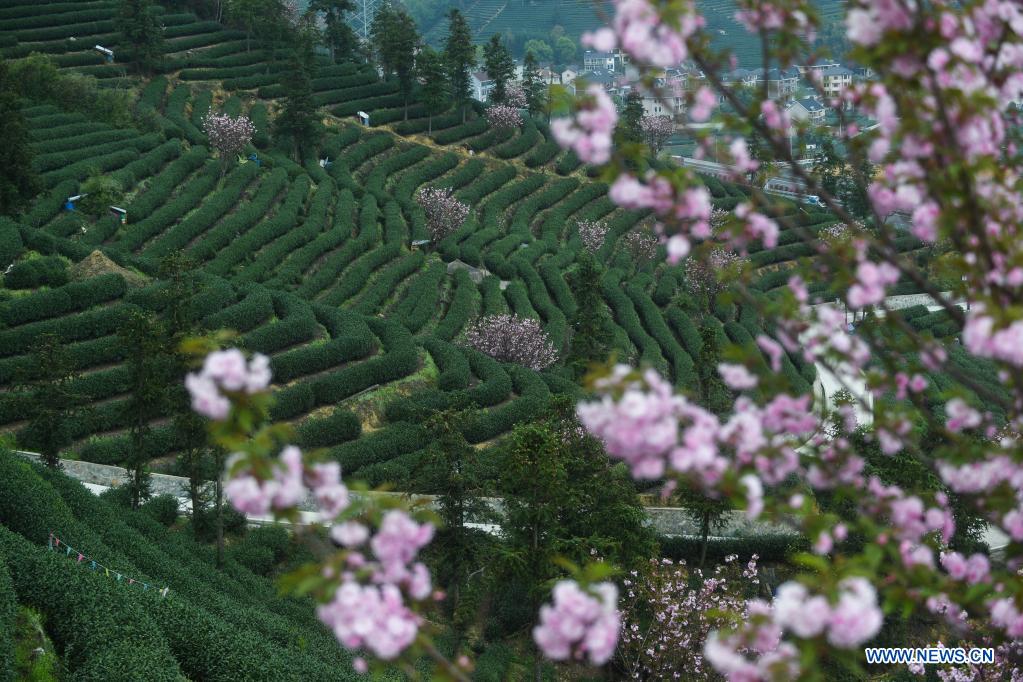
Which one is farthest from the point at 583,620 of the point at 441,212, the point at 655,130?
the point at 655,130

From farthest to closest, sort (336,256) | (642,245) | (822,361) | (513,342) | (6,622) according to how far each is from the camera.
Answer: (642,245)
(336,256)
(513,342)
(6,622)
(822,361)

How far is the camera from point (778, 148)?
20.7 feet

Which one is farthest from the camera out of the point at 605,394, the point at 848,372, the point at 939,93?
the point at 848,372

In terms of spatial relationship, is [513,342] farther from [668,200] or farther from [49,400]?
[668,200]

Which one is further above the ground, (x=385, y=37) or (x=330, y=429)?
(x=385, y=37)

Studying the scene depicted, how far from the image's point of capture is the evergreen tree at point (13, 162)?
34.1 m

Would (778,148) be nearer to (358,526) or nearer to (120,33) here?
(358,526)

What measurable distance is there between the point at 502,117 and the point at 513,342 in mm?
29558

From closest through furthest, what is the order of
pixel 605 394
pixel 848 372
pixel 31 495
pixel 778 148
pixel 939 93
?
pixel 605 394 → pixel 939 93 → pixel 778 148 → pixel 848 372 → pixel 31 495

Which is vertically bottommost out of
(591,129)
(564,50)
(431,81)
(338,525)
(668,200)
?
(564,50)

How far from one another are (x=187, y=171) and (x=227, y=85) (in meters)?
14.3

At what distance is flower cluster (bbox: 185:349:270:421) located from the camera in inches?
200

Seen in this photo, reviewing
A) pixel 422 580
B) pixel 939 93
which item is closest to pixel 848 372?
pixel 939 93

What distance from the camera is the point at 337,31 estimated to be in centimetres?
6869
